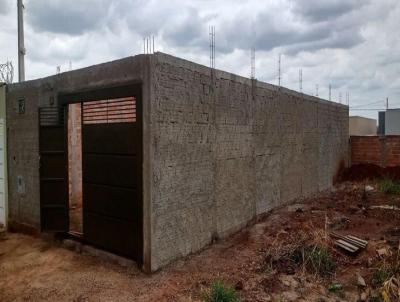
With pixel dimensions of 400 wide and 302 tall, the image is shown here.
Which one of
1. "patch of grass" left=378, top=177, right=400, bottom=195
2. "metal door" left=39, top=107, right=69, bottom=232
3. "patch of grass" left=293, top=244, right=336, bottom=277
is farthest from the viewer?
"patch of grass" left=378, top=177, right=400, bottom=195

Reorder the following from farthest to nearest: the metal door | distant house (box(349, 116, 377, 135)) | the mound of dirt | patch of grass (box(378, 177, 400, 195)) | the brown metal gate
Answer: distant house (box(349, 116, 377, 135))
the mound of dirt
patch of grass (box(378, 177, 400, 195))
the metal door
the brown metal gate

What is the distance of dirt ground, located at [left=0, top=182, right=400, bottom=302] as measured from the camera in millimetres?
4734

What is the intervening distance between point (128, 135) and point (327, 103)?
9123 millimetres

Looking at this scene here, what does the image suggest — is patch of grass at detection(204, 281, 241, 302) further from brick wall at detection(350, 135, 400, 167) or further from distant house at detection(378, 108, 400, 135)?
distant house at detection(378, 108, 400, 135)

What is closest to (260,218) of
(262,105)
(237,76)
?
(262,105)

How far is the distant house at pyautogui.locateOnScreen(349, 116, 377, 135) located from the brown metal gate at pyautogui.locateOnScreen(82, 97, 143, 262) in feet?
66.4

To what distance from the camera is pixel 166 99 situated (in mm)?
5324

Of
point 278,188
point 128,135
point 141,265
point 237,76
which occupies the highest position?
point 237,76

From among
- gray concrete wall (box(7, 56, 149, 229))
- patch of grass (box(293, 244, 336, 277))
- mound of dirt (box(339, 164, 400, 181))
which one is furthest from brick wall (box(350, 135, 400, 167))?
gray concrete wall (box(7, 56, 149, 229))

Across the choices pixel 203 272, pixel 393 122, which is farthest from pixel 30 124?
pixel 393 122

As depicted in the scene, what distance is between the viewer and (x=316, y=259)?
17.5 ft

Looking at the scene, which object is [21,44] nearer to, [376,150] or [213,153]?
[213,153]

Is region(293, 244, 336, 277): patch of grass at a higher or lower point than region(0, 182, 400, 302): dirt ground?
higher

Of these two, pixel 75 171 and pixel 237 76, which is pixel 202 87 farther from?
pixel 75 171
